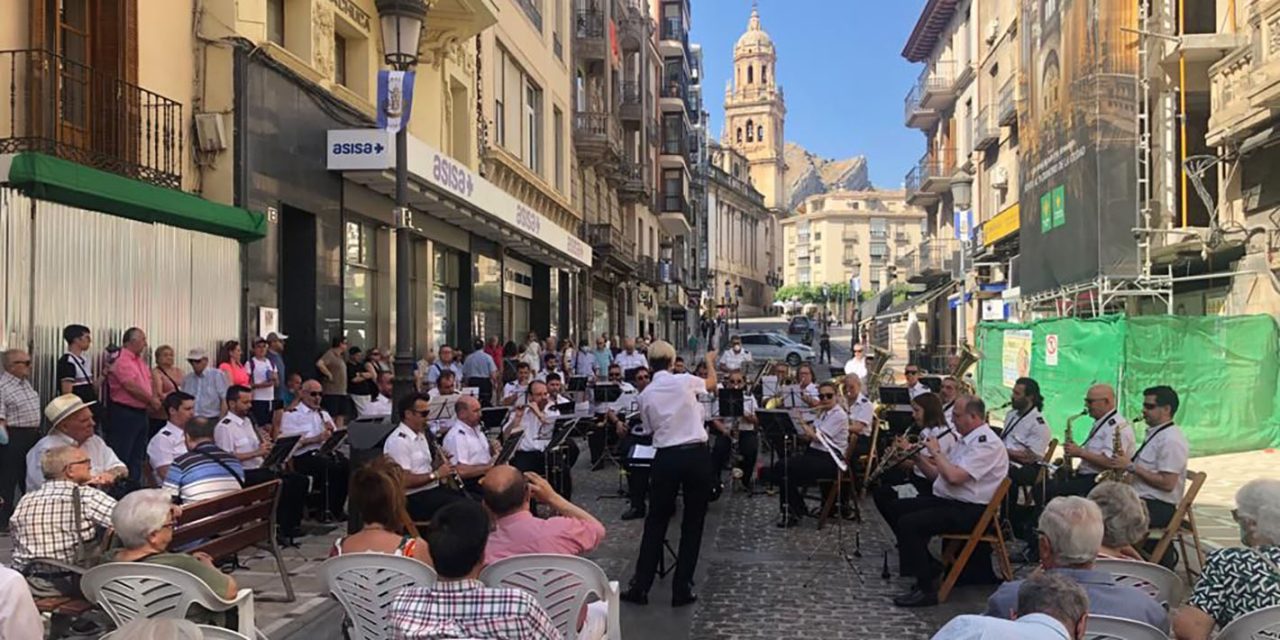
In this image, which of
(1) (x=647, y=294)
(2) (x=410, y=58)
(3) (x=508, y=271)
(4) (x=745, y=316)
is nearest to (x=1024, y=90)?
(3) (x=508, y=271)

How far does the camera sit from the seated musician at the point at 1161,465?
715cm

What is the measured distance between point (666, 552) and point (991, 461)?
10.00 ft

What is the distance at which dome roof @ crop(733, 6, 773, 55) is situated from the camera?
131 m

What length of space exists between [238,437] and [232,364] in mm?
2982

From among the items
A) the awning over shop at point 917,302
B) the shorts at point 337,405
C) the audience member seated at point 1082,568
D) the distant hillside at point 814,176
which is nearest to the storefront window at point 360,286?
the shorts at point 337,405

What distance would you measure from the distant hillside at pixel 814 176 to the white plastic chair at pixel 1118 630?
6635 inches

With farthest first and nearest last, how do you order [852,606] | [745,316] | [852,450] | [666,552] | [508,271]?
[745,316]
[508,271]
[852,450]
[666,552]
[852,606]

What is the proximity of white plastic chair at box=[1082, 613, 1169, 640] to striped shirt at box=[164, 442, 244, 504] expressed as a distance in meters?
5.20

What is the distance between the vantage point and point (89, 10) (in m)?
10.8

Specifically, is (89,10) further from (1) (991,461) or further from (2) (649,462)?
(1) (991,461)

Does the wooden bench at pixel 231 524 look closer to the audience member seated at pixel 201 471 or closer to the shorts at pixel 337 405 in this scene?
the audience member seated at pixel 201 471

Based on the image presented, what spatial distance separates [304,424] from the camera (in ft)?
32.3

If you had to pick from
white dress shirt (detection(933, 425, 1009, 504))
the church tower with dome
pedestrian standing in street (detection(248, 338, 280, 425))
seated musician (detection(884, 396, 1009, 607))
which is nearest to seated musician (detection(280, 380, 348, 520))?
pedestrian standing in street (detection(248, 338, 280, 425))

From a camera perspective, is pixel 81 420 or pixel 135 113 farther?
pixel 135 113
